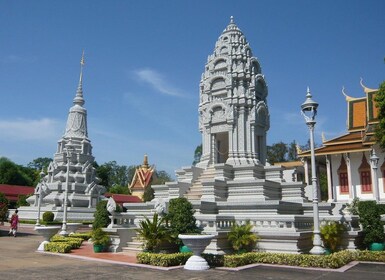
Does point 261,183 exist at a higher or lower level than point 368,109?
lower

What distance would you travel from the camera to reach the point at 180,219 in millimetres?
14625

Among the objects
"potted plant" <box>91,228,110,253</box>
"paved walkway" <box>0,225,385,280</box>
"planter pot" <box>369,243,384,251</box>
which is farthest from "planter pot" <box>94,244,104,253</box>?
"planter pot" <box>369,243,384,251</box>

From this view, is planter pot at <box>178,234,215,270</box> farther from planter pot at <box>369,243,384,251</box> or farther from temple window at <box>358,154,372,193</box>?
temple window at <box>358,154,372,193</box>

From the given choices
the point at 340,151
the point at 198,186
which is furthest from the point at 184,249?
the point at 340,151

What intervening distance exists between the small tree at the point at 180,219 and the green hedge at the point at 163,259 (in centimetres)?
141

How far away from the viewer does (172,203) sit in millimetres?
15289

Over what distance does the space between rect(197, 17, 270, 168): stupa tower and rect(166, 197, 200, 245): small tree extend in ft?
35.1

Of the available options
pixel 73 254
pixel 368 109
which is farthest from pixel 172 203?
pixel 368 109

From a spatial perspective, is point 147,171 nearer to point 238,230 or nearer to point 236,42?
point 236,42

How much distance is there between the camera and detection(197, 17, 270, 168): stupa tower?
1028 inches

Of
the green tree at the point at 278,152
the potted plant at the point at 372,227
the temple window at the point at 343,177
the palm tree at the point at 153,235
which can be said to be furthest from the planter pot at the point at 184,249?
the green tree at the point at 278,152

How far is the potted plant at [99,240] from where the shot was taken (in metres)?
16.1

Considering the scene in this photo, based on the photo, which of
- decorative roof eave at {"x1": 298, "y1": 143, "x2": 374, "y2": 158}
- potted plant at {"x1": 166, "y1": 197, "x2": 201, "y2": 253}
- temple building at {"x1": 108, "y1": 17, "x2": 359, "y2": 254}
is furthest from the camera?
decorative roof eave at {"x1": 298, "y1": 143, "x2": 374, "y2": 158}

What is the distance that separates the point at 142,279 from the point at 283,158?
63023 mm
